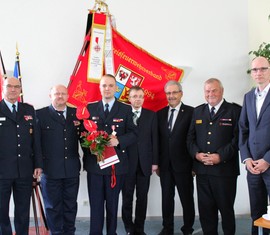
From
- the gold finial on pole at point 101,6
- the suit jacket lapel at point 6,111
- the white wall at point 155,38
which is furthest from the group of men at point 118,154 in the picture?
the gold finial on pole at point 101,6

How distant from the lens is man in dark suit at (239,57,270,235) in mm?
2562

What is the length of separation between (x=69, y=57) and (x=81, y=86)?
1.57 ft

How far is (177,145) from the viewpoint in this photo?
3232 mm

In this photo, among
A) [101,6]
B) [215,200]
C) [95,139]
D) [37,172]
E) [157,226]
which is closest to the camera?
[95,139]

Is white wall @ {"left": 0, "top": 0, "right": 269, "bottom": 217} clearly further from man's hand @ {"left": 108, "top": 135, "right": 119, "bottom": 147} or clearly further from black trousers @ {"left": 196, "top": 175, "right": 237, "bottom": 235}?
man's hand @ {"left": 108, "top": 135, "right": 119, "bottom": 147}

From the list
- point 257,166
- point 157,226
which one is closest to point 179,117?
point 257,166

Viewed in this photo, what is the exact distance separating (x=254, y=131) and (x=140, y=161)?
44.8 inches

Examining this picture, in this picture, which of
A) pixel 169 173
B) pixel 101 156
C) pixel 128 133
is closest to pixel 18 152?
pixel 101 156

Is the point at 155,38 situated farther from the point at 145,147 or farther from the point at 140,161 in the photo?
the point at 140,161

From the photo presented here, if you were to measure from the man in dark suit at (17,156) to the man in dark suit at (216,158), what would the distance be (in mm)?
1447

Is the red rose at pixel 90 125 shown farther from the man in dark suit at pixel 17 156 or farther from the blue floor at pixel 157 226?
the blue floor at pixel 157 226

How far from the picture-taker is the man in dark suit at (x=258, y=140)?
8.41ft

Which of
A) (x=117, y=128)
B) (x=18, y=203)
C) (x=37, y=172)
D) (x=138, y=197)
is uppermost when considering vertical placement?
(x=117, y=128)

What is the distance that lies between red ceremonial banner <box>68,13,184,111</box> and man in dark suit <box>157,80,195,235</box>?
506 mm
